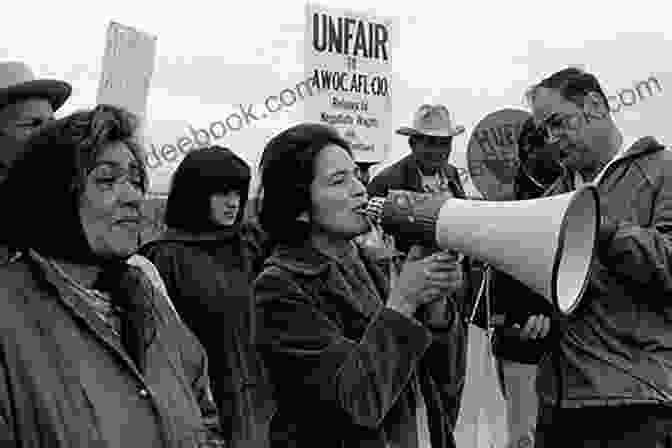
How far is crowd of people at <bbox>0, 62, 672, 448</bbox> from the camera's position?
88.1 inches

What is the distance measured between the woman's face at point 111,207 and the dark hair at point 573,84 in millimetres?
1916

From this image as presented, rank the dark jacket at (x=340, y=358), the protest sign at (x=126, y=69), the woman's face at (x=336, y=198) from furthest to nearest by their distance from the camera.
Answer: the protest sign at (x=126, y=69) < the woman's face at (x=336, y=198) < the dark jacket at (x=340, y=358)

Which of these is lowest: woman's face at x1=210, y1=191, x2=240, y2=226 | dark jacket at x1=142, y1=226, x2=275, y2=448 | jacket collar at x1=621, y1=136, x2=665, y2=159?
dark jacket at x1=142, y1=226, x2=275, y2=448

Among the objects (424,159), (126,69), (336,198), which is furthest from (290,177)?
(424,159)

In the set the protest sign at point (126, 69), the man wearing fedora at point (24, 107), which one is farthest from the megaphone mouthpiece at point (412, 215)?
the protest sign at point (126, 69)

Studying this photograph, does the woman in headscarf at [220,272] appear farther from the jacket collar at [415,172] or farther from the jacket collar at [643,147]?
the jacket collar at [643,147]

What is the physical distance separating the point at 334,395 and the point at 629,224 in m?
1.28

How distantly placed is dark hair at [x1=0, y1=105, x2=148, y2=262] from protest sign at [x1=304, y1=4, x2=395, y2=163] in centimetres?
459

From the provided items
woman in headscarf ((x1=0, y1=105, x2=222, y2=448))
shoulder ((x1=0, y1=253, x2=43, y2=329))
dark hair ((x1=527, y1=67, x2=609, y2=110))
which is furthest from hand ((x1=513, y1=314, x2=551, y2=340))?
shoulder ((x1=0, y1=253, x2=43, y2=329))

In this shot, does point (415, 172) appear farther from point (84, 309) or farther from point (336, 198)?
point (84, 309)

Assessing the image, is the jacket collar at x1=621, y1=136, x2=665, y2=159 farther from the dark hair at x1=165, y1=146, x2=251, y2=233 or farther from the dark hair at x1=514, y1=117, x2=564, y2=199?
the dark hair at x1=165, y1=146, x2=251, y2=233

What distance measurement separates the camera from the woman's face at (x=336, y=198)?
291 cm

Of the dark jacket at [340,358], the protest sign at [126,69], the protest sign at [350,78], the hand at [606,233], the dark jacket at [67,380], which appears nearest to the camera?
the dark jacket at [67,380]

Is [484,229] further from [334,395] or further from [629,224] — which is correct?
[629,224]
